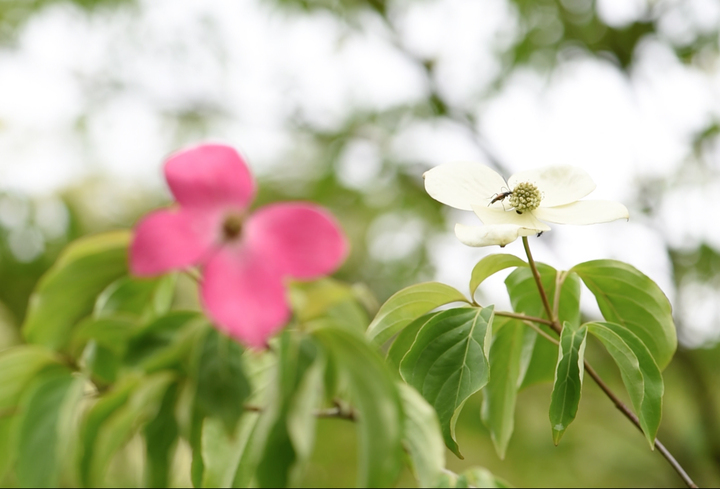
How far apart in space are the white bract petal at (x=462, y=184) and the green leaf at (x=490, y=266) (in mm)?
37

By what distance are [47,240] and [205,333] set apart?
2.79m

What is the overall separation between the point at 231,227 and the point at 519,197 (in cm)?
19

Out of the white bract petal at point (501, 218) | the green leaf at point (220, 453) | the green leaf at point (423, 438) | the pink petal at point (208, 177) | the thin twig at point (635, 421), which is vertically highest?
the pink petal at point (208, 177)

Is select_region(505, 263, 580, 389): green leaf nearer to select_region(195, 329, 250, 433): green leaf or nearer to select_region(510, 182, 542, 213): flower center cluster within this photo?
select_region(510, 182, 542, 213): flower center cluster

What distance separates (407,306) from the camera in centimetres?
32

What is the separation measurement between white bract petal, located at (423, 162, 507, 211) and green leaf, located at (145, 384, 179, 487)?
16cm

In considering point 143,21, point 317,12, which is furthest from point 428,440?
point 143,21

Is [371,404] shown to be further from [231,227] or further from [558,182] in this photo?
[558,182]

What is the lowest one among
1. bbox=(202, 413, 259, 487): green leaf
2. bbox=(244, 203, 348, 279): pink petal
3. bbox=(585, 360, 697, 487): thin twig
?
bbox=(585, 360, 697, 487): thin twig

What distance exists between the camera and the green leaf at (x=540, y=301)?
37 centimetres

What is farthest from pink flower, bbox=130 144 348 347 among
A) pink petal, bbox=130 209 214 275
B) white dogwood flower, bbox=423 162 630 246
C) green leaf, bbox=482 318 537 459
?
green leaf, bbox=482 318 537 459

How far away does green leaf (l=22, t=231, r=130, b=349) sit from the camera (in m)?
0.21

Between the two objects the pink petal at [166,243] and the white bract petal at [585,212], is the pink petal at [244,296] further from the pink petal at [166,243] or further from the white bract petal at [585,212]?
the white bract petal at [585,212]

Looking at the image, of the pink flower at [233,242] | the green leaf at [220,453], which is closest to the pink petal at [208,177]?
the pink flower at [233,242]
